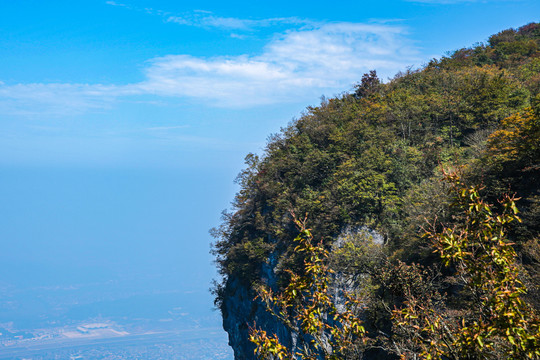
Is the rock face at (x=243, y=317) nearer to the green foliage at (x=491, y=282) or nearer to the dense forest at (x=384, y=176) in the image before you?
the dense forest at (x=384, y=176)

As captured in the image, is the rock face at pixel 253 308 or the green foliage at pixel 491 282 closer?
the green foliage at pixel 491 282

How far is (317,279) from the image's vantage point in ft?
19.8

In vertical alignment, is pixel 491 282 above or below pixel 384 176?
below

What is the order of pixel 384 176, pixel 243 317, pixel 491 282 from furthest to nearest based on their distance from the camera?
1. pixel 243 317
2. pixel 384 176
3. pixel 491 282

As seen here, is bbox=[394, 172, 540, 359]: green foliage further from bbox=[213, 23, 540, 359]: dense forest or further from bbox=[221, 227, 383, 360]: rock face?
bbox=[221, 227, 383, 360]: rock face

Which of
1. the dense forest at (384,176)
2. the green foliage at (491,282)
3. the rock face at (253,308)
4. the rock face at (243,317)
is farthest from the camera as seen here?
the rock face at (243,317)

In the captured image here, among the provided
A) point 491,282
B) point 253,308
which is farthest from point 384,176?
point 491,282

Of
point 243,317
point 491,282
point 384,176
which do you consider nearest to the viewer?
point 491,282

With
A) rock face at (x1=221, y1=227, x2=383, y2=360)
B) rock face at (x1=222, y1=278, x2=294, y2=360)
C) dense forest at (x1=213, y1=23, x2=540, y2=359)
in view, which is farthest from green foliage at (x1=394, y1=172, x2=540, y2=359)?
rock face at (x1=222, y1=278, x2=294, y2=360)

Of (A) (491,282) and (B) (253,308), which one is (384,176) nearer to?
(B) (253,308)

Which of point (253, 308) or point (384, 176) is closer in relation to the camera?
point (384, 176)

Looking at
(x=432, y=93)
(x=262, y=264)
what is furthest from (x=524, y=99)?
(x=262, y=264)

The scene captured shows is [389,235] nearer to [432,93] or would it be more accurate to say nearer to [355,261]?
[355,261]

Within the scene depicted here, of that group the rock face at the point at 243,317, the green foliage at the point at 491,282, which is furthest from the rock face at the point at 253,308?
the green foliage at the point at 491,282
